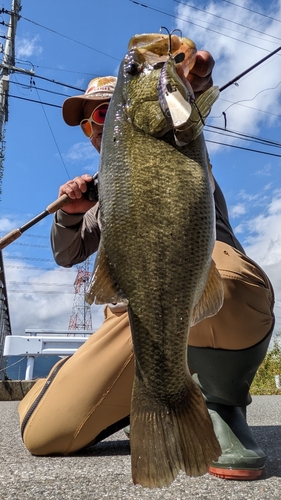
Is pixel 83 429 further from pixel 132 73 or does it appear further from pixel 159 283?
pixel 132 73

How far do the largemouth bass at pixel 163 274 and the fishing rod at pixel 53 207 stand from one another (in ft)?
2.58

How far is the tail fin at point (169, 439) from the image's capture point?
3.90 ft

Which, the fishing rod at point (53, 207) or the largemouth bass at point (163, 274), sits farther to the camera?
the fishing rod at point (53, 207)

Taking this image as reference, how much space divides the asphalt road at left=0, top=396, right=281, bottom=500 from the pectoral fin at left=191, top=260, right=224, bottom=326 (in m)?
0.69

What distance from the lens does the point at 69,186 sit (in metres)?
2.15

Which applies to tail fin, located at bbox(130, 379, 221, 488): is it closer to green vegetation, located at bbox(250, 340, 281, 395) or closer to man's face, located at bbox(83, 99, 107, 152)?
man's face, located at bbox(83, 99, 107, 152)

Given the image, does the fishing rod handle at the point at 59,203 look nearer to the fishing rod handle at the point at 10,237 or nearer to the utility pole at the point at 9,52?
the fishing rod handle at the point at 10,237

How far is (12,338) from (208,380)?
196 inches

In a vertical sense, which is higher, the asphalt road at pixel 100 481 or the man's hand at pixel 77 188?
the man's hand at pixel 77 188

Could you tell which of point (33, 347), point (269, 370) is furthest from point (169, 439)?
point (269, 370)

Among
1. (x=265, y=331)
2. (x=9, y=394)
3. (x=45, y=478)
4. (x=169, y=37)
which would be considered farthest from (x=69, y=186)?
(x=9, y=394)

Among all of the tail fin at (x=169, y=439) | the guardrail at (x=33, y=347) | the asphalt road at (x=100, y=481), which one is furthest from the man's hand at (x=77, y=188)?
the guardrail at (x=33, y=347)

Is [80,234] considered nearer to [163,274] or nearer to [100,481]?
[100,481]

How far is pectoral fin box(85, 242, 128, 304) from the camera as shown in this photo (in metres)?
1.32
